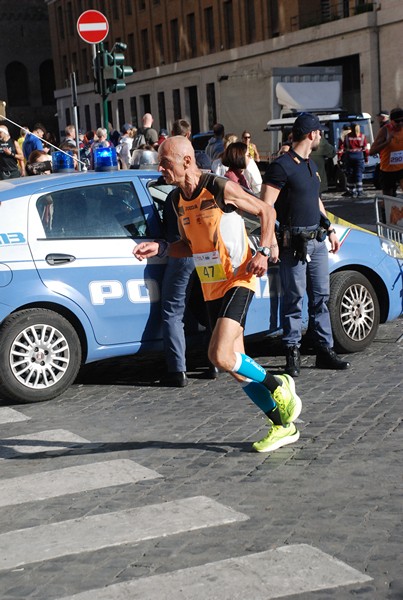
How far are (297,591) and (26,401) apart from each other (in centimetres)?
416

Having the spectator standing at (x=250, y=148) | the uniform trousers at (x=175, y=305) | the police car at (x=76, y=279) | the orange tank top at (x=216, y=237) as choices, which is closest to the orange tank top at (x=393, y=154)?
the spectator standing at (x=250, y=148)

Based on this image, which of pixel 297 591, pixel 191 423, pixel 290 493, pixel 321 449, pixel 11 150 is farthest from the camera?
pixel 11 150

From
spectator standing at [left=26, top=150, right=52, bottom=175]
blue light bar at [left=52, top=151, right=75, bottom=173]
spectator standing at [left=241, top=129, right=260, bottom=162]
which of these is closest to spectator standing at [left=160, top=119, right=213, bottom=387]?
blue light bar at [left=52, top=151, right=75, bottom=173]

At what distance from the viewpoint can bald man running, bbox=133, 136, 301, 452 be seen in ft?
20.7

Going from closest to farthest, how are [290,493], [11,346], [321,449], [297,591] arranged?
[297,591] → [290,493] → [321,449] → [11,346]

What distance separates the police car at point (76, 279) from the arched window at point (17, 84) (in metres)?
81.2

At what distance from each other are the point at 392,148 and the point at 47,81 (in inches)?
3084

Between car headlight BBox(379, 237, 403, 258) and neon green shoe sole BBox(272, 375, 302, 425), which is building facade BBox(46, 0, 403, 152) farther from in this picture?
neon green shoe sole BBox(272, 375, 302, 425)

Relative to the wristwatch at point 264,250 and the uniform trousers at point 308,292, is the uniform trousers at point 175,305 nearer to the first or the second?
the uniform trousers at point 308,292

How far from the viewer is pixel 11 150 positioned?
1897cm

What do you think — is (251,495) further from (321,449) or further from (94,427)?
(94,427)

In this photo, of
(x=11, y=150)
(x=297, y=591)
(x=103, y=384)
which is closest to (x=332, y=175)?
(x=11, y=150)

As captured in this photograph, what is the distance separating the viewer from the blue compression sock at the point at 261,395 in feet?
21.3

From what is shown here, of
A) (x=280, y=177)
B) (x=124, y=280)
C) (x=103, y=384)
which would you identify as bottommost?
(x=103, y=384)
